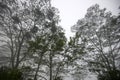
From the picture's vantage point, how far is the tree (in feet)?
48.9

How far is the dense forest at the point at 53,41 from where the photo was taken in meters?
10.1

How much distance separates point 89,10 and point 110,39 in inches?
188

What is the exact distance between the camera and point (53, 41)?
10.9 meters

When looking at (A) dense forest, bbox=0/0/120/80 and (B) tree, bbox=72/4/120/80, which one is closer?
(A) dense forest, bbox=0/0/120/80

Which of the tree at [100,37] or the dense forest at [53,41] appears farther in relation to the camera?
the tree at [100,37]

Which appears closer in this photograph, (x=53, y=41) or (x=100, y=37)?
(x=53, y=41)

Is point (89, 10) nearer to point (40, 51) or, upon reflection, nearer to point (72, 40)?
point (72, 40)

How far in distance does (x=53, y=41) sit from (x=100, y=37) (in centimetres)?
799

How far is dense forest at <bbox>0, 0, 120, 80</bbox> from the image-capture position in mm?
10079

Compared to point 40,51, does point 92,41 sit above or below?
above

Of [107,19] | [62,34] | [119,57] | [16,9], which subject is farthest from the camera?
[107,19]

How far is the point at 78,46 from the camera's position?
1031cm

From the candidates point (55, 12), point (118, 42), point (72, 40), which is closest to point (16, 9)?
point (55, 12)

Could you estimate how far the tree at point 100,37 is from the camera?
1490cm
